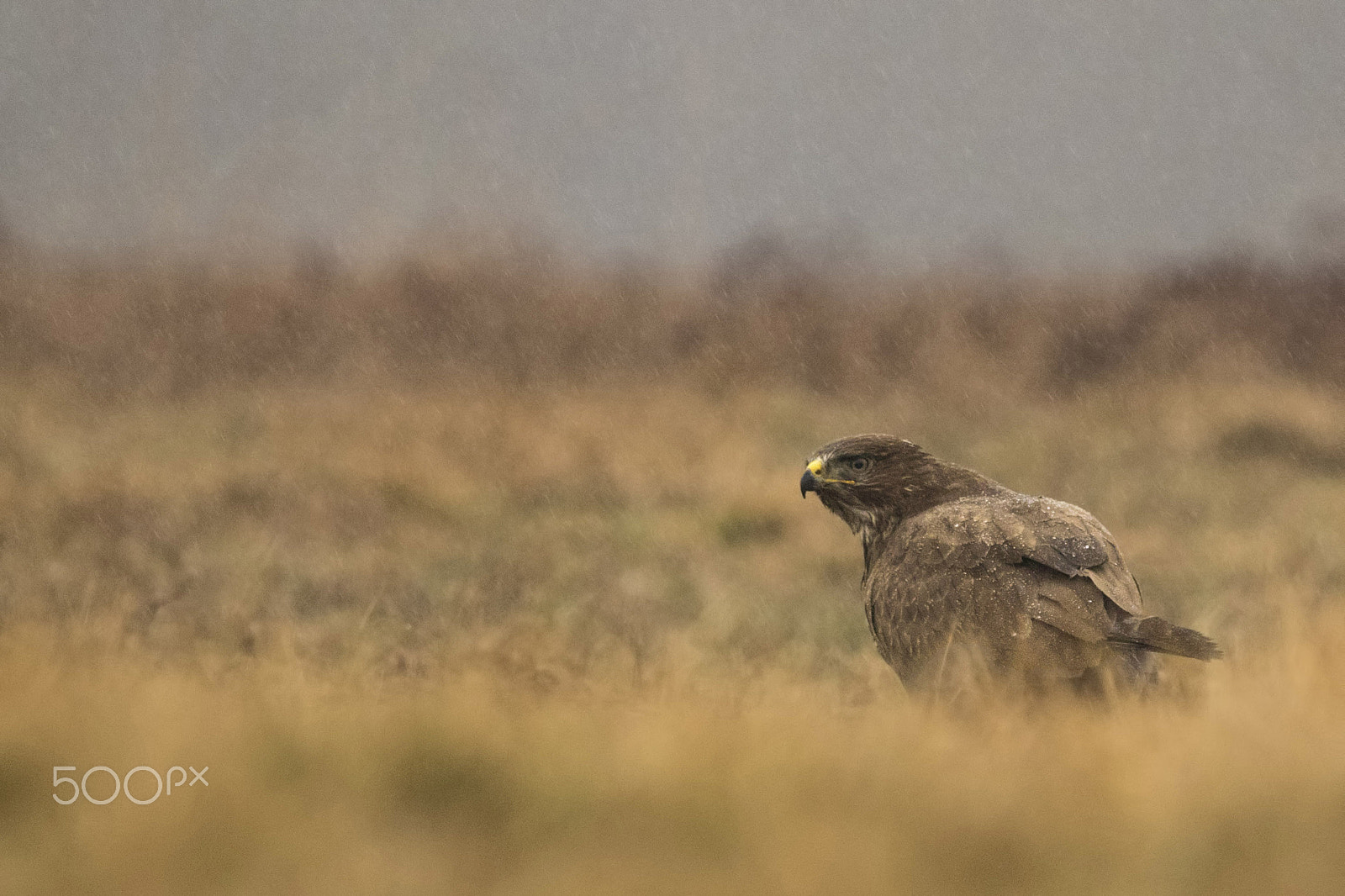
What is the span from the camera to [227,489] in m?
12.3

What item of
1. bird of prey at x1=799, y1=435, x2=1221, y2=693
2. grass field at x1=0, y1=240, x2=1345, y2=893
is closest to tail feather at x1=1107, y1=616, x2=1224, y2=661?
bird of prey at x1=799, y1=435, x2=1221, y2=693

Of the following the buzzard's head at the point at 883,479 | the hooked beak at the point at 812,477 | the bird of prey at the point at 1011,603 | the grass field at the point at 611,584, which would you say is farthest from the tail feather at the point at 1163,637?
the hooked beak at the point at 812,477

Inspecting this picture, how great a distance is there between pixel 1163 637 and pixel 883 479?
6.84ft

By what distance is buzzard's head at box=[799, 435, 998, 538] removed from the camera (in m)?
6.27

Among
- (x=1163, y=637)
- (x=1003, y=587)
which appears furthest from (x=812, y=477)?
(x=1163, y=637)

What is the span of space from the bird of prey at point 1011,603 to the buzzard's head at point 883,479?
4.6 inches

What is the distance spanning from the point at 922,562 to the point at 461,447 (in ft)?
31.7

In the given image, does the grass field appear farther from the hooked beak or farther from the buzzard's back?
the hooked beak

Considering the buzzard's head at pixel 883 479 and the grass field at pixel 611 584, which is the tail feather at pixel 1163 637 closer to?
the grass field at pixel 611 584

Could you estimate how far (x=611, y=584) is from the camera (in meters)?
9.73

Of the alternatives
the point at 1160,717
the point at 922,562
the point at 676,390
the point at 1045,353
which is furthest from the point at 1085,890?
the point at 1045,353

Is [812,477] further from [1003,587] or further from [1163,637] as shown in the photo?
Result: [1163,637]

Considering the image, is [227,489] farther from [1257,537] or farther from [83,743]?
[83,743]

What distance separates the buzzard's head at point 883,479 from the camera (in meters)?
6.27
